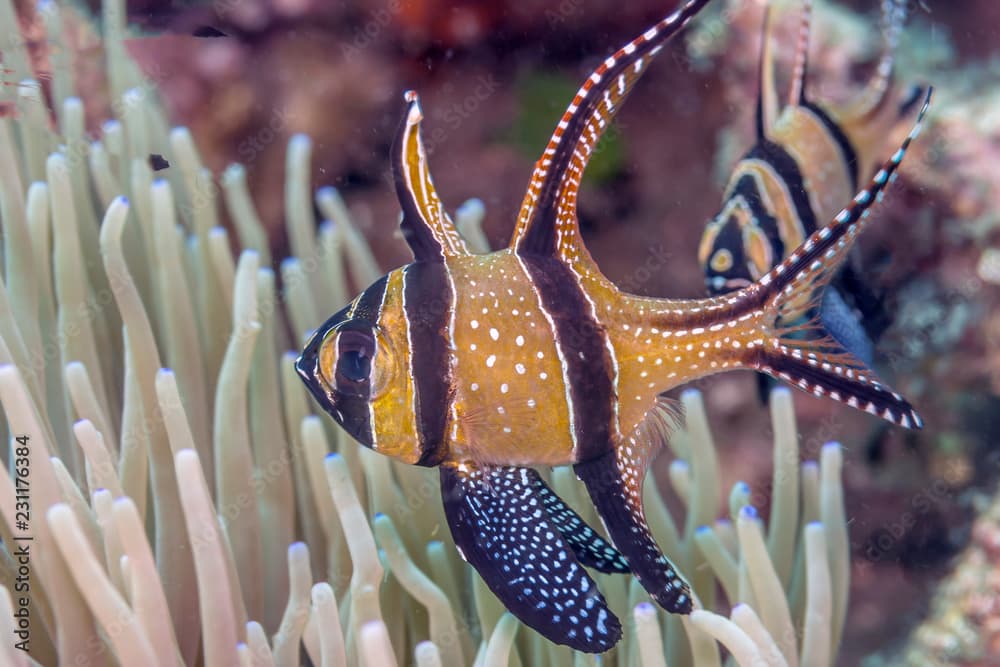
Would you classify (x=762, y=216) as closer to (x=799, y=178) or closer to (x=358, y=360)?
(x=799, y=178)

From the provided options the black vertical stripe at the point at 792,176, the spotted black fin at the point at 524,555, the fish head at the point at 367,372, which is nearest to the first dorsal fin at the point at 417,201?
the fish head at the point at 367,372

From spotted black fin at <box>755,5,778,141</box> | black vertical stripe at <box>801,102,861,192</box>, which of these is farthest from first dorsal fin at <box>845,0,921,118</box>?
spotted black fin at <box>755,5,778,141</box>

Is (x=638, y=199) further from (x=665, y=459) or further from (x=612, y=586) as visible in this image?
(x=612, y=586)

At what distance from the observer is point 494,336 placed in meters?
1.46

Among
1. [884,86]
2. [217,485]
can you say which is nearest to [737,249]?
[884,86]

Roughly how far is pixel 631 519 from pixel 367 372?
20.6 inches

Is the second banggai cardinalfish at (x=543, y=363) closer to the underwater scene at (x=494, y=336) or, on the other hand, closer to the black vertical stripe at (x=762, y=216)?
the underwater scene at (x=494, y=336)

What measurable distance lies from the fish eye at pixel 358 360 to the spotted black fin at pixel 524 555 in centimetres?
21

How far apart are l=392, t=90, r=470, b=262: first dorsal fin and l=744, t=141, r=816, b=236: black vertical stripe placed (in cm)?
131

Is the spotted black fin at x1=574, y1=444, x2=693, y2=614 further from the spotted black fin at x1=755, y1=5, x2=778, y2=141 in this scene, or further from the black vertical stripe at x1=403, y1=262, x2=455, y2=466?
the spotted black fin at x1=755, y1=5, x2=778, y2=141

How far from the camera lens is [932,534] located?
273cm

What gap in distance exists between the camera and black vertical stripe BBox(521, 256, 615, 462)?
1.48m

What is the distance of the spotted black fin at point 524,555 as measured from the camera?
136 centimetres

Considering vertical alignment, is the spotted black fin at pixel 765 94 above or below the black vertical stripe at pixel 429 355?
above
